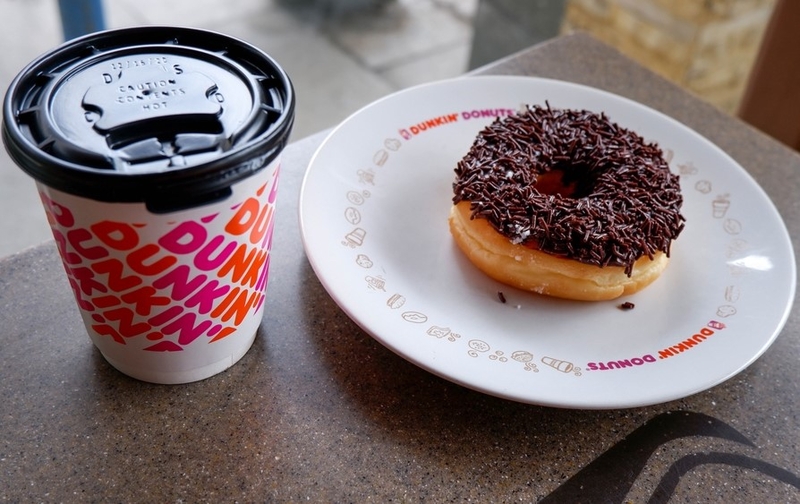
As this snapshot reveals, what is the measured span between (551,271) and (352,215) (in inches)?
11.6

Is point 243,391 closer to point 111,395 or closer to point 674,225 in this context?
point 111,395

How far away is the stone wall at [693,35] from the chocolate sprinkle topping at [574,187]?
60.2 inches

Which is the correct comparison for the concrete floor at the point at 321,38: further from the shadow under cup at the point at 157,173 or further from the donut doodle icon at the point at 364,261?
the shadow under cup at the point at 157,173

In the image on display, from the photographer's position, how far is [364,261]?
99 cm

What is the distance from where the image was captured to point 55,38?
3.32m

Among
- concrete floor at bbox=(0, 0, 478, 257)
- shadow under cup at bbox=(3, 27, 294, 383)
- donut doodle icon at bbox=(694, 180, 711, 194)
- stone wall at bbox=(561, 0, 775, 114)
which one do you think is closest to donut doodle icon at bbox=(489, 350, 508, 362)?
shadow under cup at bbox=(3, 27, 294, 383)

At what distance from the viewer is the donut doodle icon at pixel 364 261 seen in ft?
3.21

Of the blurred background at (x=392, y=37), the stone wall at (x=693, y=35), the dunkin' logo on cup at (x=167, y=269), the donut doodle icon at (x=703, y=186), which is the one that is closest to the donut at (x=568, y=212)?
the donut doodle icon at (x=703, y=186)

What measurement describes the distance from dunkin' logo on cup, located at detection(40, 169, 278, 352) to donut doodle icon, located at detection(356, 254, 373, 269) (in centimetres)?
17

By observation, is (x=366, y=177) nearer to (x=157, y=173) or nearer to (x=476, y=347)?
(x=476, y=347)

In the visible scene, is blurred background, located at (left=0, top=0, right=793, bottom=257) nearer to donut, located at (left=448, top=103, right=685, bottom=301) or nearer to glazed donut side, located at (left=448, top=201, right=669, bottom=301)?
donut, located at (left=448, top=103, right=685, bottom=301)

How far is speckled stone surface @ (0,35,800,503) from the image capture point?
797 mm

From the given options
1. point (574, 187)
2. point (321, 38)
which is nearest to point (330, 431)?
point (574, 187)

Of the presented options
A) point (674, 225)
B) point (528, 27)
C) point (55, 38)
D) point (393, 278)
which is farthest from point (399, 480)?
point (55, 38)
